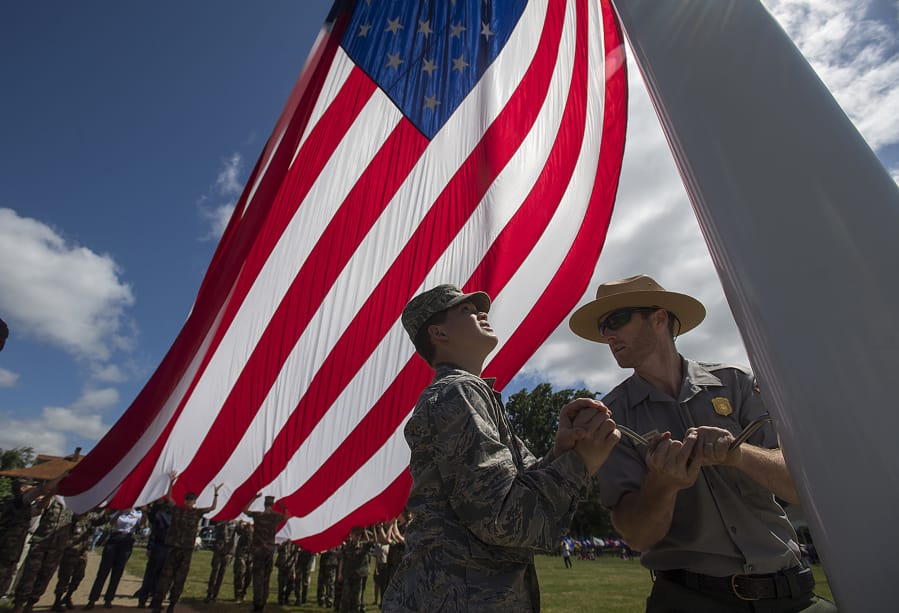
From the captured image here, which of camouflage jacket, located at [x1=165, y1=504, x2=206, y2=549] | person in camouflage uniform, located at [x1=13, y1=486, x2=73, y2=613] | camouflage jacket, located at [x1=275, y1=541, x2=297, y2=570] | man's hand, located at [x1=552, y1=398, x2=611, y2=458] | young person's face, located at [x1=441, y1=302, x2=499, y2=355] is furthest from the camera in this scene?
camouflage jacket, located at [x1=275, y1=541, x2=297, y2=570]

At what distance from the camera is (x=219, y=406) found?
3.74m

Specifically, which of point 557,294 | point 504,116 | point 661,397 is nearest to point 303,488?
point 557,294

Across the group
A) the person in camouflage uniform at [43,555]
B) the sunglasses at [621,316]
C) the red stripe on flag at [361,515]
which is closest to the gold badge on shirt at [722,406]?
the sunglasses at [621,316]

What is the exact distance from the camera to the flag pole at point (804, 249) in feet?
1.61

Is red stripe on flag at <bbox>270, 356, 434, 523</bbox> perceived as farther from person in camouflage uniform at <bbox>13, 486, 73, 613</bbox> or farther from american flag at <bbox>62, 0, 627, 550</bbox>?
person in camouflage uniform at <bbox>13, 486, 73, 613</bbox>

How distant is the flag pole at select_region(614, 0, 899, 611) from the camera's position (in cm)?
49

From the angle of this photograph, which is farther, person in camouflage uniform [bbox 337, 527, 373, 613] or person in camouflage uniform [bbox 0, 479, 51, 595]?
person in camouflage uniform [bbox 337, 527, 373, 613]

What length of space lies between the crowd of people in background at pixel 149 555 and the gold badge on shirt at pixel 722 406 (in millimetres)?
6411

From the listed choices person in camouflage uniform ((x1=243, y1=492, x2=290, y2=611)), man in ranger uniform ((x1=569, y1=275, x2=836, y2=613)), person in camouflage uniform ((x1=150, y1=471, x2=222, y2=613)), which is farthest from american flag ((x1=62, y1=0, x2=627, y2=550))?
person in camouflage uniform ((x1=243, y1=492, x2=290, y2=611))

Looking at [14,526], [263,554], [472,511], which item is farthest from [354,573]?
[472,511]

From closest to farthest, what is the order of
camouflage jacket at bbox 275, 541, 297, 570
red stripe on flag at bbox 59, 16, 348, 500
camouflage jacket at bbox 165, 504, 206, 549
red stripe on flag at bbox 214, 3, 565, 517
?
1. red stripe on flag at bbox 59, 16, 348, 500
2. red stripe on flag at bbox 214, 3, 565, 517
3. camouflage jacket at bbox 165, 504, 206, 549
4. camouflage jacket at bbox 275, 541, 297, 570

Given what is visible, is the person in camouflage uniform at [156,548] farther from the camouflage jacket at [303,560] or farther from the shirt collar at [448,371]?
the shirt collar at [448,371]

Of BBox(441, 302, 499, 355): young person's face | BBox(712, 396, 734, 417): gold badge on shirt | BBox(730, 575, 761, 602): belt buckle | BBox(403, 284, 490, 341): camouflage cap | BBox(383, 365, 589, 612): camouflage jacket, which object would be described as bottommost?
BBox(730, 575, 761, 602): belt buckle

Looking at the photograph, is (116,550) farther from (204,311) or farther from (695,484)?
(695,484)
